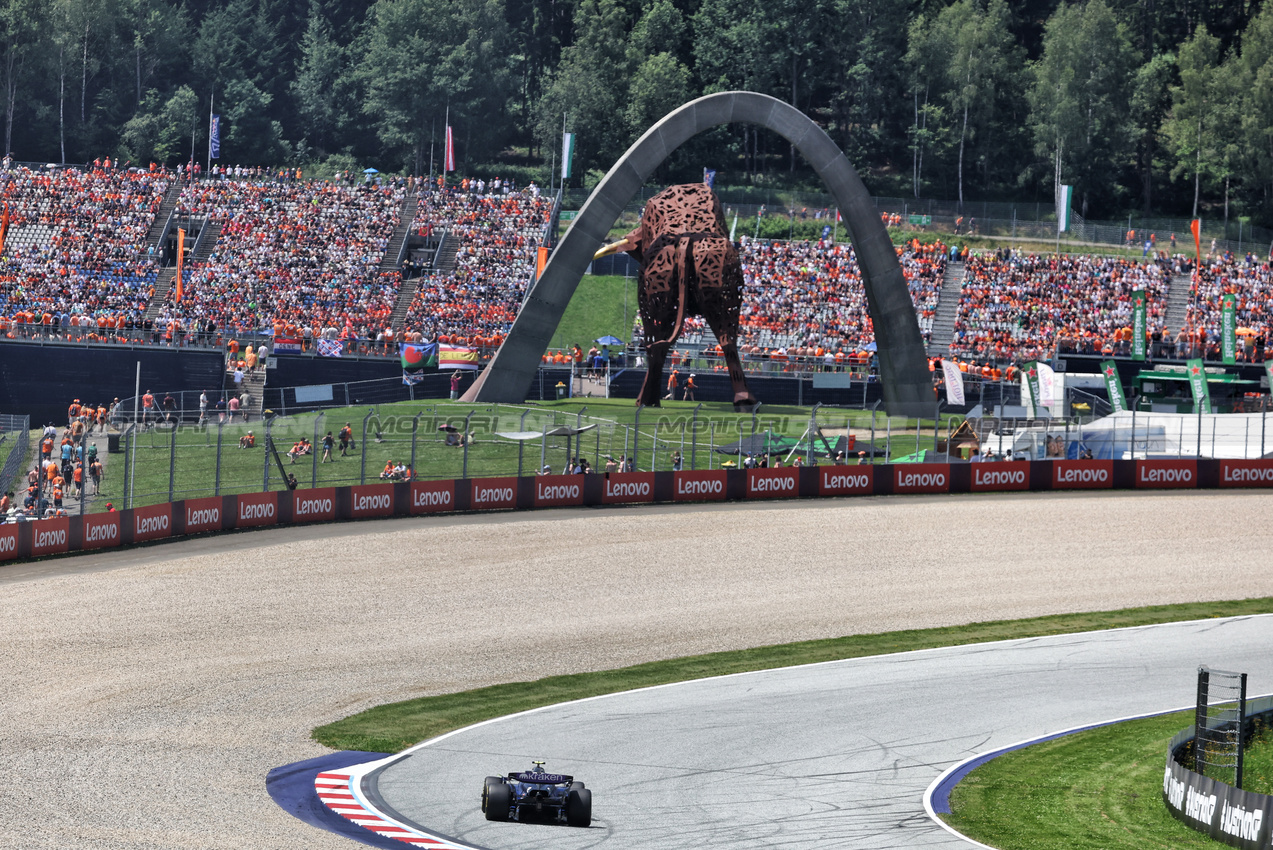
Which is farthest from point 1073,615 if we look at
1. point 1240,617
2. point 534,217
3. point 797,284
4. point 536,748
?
point 534,217

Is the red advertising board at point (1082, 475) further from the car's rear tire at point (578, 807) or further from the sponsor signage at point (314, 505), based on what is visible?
the car's rear tire at point (578, 807)

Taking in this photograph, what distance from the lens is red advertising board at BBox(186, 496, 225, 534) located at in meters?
35.0

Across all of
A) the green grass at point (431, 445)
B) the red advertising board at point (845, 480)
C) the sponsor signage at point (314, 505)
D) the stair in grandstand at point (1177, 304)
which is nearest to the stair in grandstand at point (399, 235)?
the green grass at point (431, 445)

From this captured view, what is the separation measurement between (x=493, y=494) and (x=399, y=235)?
136 ft

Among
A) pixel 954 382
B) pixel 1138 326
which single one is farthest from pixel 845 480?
pixel 1138 326

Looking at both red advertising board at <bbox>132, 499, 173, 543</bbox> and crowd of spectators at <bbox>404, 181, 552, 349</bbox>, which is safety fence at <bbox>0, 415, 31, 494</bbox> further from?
crowd of spectators at <bbox>404, 181, 552, 349</bbox>

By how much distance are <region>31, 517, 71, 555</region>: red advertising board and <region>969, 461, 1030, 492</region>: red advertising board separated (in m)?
24.6

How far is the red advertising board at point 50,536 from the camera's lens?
32.5 meters

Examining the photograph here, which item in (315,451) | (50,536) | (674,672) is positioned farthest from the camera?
(315,451)

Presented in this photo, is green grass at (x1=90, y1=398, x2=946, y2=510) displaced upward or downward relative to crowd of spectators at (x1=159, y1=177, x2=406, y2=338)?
downward

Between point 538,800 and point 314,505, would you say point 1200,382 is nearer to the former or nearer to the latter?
point 314,505

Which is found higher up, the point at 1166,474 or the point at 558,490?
the point at 1166,474

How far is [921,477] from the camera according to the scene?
43.6 meters

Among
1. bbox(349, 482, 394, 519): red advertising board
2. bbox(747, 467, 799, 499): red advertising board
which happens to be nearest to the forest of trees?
bbox(747, 467, 799, 499): red advertising board
